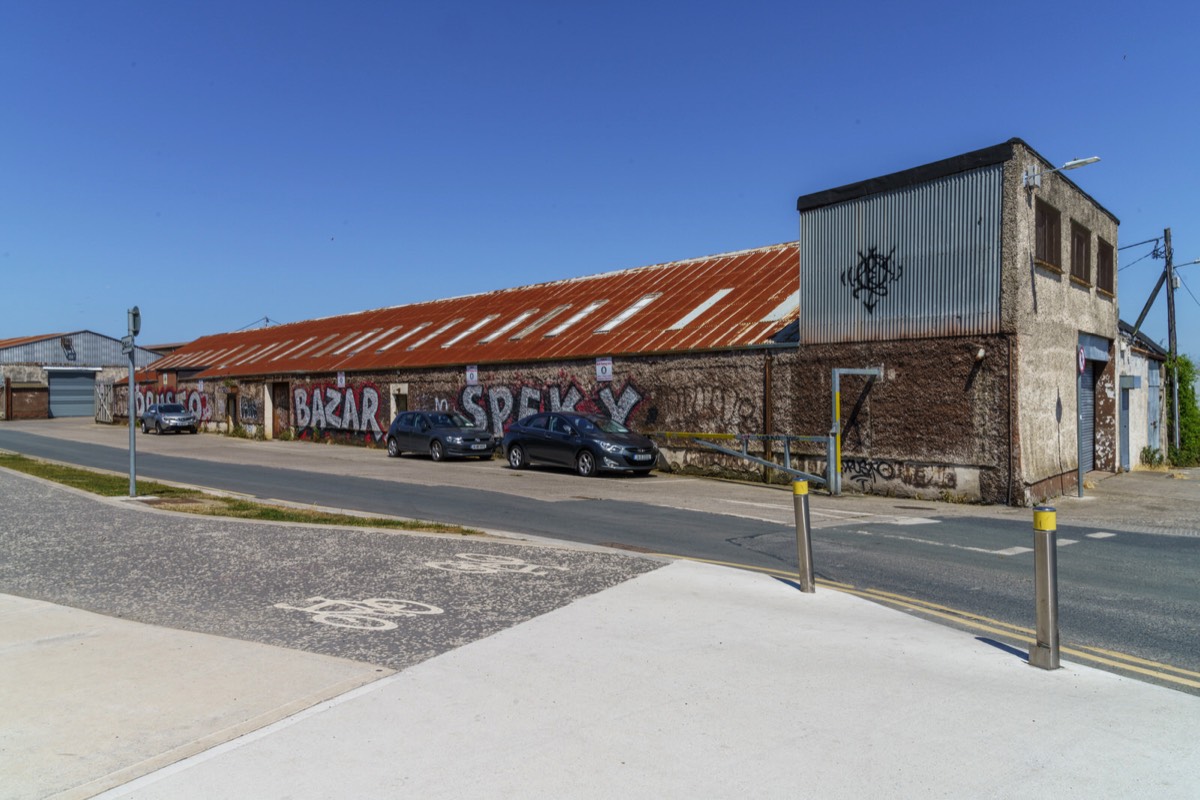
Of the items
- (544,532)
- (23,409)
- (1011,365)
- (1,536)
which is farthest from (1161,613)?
(23,409)

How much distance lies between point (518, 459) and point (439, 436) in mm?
3647

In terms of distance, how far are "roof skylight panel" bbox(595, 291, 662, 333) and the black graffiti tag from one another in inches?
352

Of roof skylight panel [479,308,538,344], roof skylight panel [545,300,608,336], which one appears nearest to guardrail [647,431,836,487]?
roof skylight panel [545,300,608,336]

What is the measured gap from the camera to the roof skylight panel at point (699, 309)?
2352cm

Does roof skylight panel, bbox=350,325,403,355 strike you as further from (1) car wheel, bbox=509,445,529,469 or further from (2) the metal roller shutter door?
(2) the metal roller shutter door

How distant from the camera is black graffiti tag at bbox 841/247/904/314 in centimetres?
1761

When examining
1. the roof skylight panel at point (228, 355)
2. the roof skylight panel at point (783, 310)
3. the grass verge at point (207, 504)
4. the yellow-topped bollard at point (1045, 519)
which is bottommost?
the grass verge at point (207, 504)

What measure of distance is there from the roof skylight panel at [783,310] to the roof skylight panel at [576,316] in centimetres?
796

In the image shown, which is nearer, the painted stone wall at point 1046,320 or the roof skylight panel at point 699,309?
the painted stone wall at point 1046,320

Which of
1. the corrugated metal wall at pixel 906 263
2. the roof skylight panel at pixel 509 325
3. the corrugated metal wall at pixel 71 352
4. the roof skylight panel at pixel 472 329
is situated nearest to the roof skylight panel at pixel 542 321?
the roof skylight panel at pixel 509 325

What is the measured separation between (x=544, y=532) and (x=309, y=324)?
3866cm

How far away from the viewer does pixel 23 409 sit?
194 ft

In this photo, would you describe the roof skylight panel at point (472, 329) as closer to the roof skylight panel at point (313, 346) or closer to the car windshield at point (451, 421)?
the car windshield at point (451, 421)

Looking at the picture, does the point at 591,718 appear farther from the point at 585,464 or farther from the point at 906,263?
the point at 585,464
